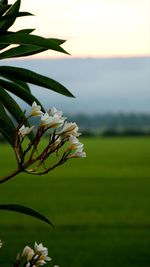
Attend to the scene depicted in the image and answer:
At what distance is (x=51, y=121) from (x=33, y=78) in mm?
531

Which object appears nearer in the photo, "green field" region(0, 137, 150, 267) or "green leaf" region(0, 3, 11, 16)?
A: "green leaf" region(0, 3, 11, 16)

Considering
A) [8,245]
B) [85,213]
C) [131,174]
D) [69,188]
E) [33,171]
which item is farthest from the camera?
[131,174]

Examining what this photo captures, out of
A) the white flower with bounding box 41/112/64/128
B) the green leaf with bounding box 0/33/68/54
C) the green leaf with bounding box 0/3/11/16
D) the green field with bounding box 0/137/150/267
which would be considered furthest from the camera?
the green field with bounding box 0/137/150/267

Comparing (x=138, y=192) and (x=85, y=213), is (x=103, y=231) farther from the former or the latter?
(x=138, y=192)

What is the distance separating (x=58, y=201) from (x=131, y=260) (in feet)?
34.2

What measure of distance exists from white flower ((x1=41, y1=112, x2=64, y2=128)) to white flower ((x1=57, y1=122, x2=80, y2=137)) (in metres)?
0.04

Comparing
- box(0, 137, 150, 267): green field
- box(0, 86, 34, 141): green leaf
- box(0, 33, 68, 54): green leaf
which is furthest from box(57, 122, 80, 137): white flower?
box(0, 137, 150, 267): green field

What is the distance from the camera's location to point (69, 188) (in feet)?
84.2

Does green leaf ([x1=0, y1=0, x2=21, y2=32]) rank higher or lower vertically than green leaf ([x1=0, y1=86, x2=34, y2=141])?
higher

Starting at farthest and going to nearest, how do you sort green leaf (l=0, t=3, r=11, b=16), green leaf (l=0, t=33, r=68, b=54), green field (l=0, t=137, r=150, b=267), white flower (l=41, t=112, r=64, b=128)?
green field (l=0, t=137, r=150, b=267), green leaf (l=0, t=3, r=11, b=16), green leaf (l=0, t=33, r=68, b=54), white flower (l=41, t=112, r=64, b=128)

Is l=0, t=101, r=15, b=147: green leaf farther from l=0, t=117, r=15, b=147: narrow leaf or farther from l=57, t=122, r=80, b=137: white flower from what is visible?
l=57, t=122, r=80, b=137: white flower

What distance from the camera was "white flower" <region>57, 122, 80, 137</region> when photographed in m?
2.34

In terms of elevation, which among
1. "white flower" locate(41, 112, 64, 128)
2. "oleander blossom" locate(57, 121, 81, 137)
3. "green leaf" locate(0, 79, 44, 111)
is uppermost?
"green leaf" locate(0, 79, 44, 111)

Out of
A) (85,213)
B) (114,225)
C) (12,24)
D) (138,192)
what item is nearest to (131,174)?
(138,192)
